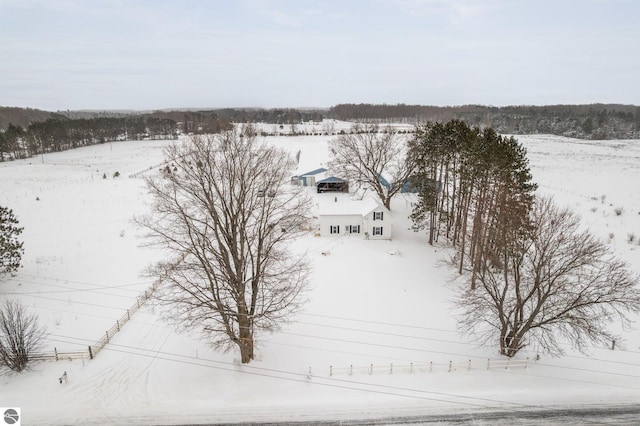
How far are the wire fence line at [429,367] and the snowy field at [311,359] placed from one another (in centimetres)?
6

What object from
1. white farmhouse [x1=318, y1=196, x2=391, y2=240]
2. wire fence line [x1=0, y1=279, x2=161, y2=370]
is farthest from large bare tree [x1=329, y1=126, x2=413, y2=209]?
wire fence line [x1=0, y1=279, x2=161, y2=370]

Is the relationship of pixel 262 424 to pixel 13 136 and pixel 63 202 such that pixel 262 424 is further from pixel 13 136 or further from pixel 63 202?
pixel 13 136

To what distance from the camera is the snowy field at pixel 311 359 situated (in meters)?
13.9

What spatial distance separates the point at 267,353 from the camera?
55.9 ft

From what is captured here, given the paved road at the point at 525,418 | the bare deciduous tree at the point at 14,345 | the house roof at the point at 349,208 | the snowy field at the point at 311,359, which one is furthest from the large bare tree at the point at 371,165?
the bare deciduous tree at the point at 14,345

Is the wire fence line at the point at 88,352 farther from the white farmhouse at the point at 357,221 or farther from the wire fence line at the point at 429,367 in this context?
the white farmhouse at the point at 357,221

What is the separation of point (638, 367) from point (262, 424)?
15.9 metres

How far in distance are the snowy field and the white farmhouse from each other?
5.71ft

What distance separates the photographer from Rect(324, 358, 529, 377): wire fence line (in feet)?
51.4

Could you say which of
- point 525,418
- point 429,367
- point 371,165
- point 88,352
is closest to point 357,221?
point 371,165

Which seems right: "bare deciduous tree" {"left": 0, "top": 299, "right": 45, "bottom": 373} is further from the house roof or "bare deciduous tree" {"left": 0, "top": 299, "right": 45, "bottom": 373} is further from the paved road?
the house roof

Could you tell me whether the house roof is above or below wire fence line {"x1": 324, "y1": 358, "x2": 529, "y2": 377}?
above

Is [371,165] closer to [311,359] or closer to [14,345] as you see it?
[311,359]

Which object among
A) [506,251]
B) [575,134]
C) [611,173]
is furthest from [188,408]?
[575,134]
